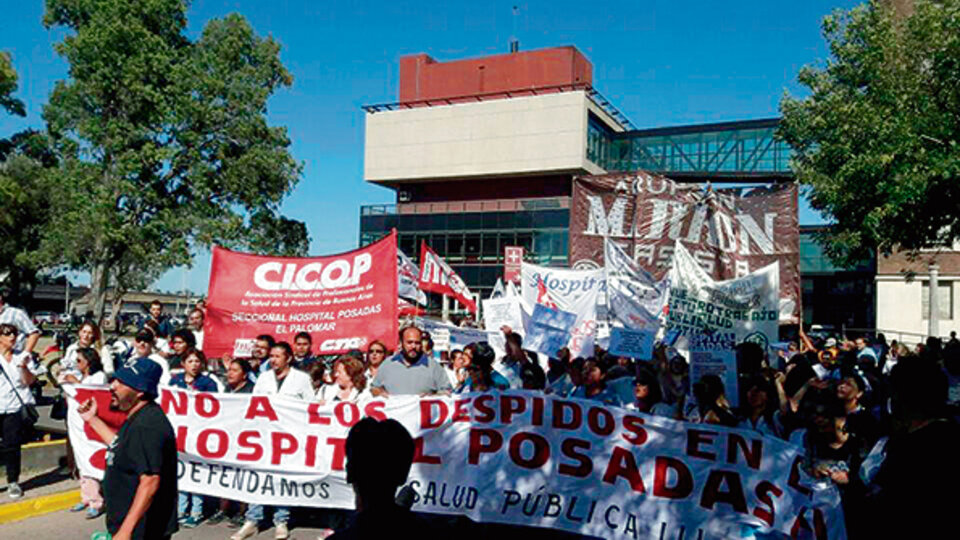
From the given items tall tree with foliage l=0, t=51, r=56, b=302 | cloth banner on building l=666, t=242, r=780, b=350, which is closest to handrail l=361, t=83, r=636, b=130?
tall tree with foliage l=0, t=51, r=56, b=302

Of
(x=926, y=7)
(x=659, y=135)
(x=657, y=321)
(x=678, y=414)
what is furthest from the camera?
(x=659, y=135)

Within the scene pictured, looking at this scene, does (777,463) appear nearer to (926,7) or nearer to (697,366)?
(697,366)

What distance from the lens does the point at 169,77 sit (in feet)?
97.7

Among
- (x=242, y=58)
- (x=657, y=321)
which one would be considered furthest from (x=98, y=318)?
(x=657, y=321)

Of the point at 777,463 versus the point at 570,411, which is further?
the point at 570,411

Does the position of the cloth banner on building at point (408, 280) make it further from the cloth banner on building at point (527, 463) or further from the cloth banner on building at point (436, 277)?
the cloth banner on building at point (527, 463)

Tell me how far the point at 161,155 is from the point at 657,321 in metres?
23.6

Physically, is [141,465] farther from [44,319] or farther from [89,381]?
[44,319]

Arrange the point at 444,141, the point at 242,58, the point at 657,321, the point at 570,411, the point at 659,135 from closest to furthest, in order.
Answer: the point at 570,411
the point at 657,321
the point at 242,58
the point at 659,135
the point at 444,141

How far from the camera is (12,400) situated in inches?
304

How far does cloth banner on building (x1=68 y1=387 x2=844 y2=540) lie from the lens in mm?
5398

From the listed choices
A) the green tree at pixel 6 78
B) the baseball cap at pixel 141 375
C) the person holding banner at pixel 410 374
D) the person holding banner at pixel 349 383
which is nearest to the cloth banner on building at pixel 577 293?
the person holding banner at pixel 410 374

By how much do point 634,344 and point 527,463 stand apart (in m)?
3.40

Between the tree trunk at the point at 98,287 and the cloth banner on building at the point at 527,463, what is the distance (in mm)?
26004
